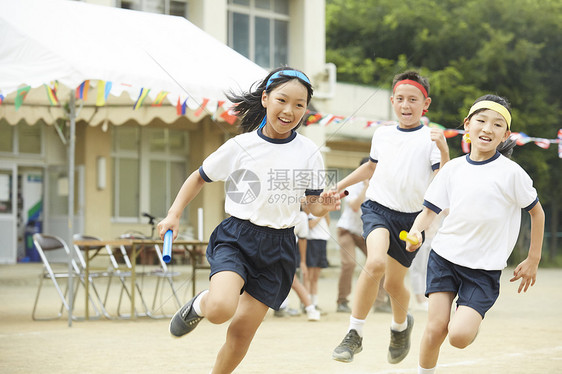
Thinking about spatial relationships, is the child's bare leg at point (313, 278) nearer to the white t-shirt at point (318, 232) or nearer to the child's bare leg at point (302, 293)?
the white t-shirt at point (318, 232)

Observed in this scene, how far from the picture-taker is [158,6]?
20.2m

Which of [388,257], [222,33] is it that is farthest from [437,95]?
[388,257]

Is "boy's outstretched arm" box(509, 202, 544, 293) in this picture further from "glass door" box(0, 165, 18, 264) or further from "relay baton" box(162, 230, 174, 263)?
"glass door" box(0, 165, 18, 264)

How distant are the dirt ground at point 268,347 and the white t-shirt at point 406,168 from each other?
1366 millimetres

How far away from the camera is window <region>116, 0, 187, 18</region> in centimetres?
1973

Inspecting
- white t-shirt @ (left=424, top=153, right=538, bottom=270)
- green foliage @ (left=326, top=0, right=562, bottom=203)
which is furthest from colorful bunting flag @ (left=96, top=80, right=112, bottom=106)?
green foliage @ (left=326, top=0, right=562, bottom=203)

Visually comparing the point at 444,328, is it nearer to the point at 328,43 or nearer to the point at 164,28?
the point at 164,28

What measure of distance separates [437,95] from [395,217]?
2312 cm

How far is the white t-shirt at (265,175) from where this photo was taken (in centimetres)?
493

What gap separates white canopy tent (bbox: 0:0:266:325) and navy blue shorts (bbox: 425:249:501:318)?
175 inches

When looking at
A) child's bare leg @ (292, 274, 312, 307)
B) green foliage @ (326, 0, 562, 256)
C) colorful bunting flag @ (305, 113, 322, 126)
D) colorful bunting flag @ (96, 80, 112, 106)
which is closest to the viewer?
colorful bunting flag @ (96, 80, 112, 106)

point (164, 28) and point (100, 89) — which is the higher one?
point (164, 28)

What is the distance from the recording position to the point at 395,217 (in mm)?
6184

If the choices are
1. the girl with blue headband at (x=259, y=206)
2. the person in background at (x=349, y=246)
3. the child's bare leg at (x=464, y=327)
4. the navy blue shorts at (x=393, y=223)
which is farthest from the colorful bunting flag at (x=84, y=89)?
the child's bare leg at (x=464, y=327)
